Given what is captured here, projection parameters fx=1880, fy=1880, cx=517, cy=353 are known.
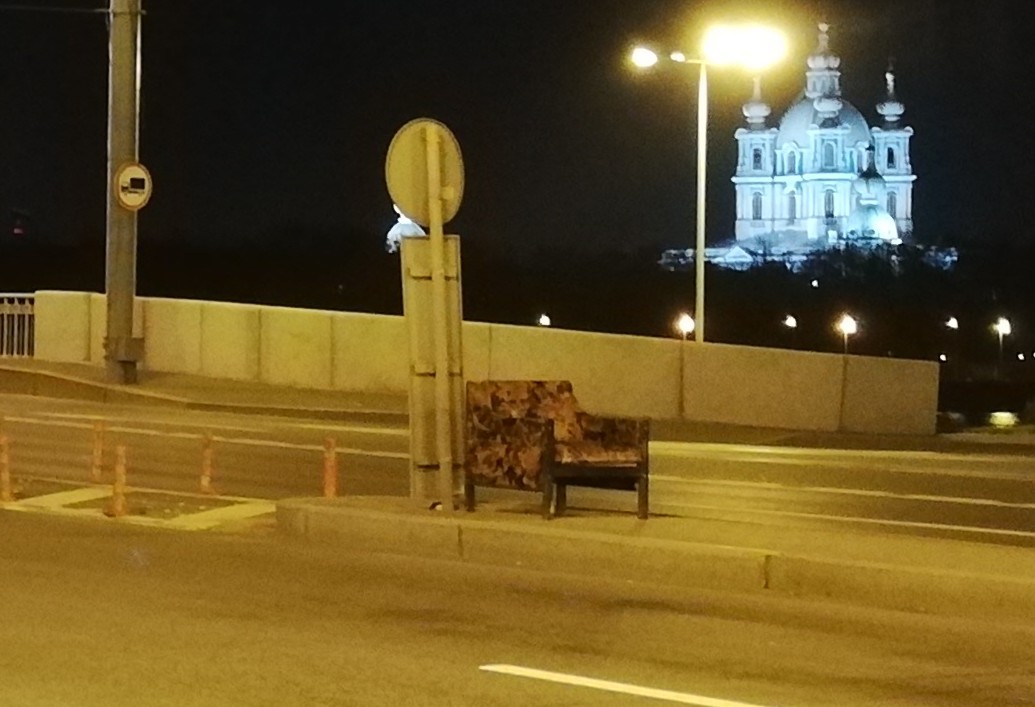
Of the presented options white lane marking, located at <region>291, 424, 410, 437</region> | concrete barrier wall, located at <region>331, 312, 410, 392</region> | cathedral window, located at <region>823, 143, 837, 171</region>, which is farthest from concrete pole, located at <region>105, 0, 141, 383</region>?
cathedral window, located at <region>823, 143, 837, 171</region>

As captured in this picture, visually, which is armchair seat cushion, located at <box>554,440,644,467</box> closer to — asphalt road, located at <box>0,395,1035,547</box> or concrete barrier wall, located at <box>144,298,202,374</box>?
asphalt road, located at <box>0,395,1035,547</box>

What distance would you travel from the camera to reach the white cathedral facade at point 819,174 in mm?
160500

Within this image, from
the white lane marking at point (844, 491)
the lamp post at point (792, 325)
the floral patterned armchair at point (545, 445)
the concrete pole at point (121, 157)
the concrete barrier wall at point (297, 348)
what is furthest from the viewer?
the lamp post at point (792, 325)

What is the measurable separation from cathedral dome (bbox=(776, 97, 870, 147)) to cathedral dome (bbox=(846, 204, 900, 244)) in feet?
20.2

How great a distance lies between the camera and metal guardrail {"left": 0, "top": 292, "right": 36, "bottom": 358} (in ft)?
109

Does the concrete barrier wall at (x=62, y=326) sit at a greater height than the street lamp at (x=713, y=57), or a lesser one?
lesser

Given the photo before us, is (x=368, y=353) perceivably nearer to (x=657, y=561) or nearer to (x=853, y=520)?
(x=853, y=520)

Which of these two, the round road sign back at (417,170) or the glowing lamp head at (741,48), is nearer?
the round road sign back at (417,170)

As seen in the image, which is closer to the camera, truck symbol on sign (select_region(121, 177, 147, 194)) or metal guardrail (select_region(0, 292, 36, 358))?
truck symbol on sign (select_region(121, 177, 147, 194))

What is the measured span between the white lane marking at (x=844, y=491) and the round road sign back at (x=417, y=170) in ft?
18.3

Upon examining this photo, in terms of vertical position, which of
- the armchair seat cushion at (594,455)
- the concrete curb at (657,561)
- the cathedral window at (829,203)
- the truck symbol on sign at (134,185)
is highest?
the cathedral window at (829,203)

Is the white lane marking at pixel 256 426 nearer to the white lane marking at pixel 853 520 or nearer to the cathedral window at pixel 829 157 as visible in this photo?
the white lane marking at pixel 853 520

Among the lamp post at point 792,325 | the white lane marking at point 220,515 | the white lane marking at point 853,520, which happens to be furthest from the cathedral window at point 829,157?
the white lane marking at point 220,515

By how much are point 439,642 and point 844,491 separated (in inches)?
347
